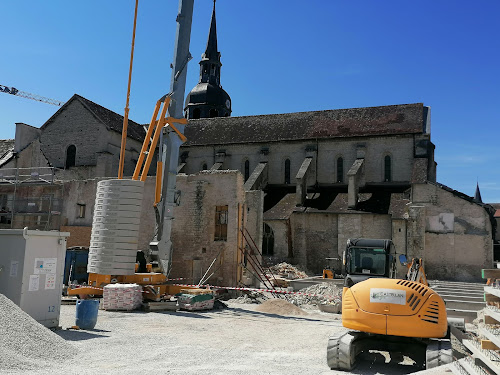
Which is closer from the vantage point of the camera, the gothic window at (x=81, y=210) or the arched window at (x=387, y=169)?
the gothic window at (x=81, y=210)

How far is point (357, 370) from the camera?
7500 millimetres

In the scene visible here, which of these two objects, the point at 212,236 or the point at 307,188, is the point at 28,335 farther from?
the point at 307,188

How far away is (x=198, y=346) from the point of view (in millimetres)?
8930

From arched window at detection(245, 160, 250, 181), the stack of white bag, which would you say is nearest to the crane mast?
the stack of white bag

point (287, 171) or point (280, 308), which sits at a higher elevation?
point (287, 171)

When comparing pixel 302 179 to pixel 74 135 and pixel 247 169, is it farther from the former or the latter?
pixel 74 135

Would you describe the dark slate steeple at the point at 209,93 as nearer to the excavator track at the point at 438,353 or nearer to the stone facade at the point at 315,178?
the stone facade at the point at 315,178

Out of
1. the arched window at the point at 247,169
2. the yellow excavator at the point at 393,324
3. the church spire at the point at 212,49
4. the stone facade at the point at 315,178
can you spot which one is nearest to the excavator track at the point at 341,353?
the yellow excavator at the point at 393,324

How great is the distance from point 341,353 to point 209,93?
39692 millimetres

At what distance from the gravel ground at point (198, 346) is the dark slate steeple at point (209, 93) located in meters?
33.1

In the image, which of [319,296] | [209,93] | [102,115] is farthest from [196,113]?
[319,296]

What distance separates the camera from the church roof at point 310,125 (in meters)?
33.8

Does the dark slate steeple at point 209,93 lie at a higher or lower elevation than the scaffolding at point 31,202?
higher

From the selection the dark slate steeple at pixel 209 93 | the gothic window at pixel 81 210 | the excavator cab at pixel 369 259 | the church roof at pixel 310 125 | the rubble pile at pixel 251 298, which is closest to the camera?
the excavator cab at pixel 369 259
